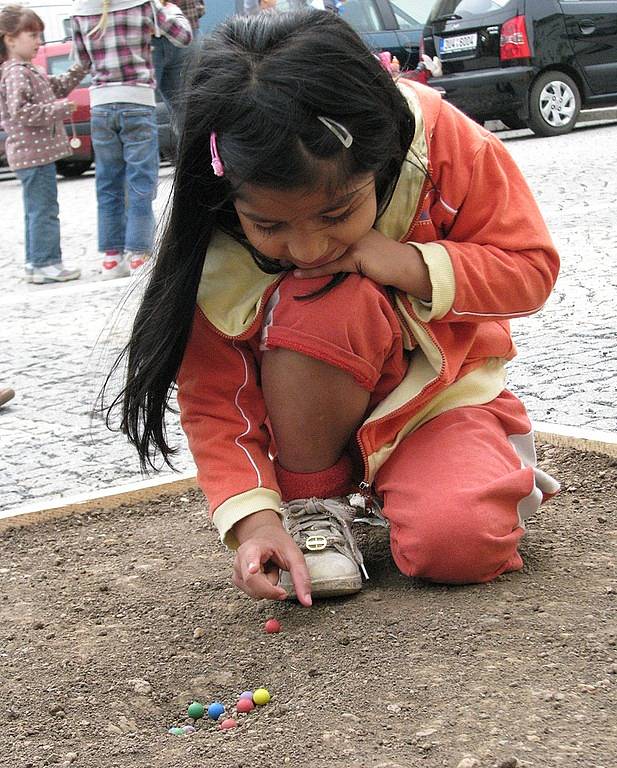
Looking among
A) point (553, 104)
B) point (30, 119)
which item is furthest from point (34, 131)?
point (553, 104)

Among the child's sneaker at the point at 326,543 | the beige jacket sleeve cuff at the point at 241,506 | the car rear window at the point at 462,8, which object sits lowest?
the child's sneaker at the point at 326,543

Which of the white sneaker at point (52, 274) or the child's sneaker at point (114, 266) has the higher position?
the child's sneaker at point (114, 266)

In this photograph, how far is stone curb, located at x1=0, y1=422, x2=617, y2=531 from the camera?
2.92 meters

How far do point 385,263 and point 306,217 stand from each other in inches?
10.9

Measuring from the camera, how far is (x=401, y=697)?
1808mm

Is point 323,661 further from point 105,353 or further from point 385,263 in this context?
point 105,353

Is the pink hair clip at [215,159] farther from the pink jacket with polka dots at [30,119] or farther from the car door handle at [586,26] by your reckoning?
the car door handle at [586,26]

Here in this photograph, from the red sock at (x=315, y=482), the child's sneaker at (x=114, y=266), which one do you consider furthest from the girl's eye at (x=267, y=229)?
the child's sneaker at (x=114, y=266)

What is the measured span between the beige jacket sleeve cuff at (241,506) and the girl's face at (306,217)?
1.55 feet

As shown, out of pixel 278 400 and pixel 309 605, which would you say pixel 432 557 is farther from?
pixel 278 400

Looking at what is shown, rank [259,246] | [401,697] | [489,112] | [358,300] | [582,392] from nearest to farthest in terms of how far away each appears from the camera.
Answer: [401,697], [259,246], [358,300], [582,392], [489,112]

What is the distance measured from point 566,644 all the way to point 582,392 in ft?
5.44

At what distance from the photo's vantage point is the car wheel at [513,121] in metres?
12.1

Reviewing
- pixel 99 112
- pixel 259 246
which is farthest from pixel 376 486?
pixel 99 112
